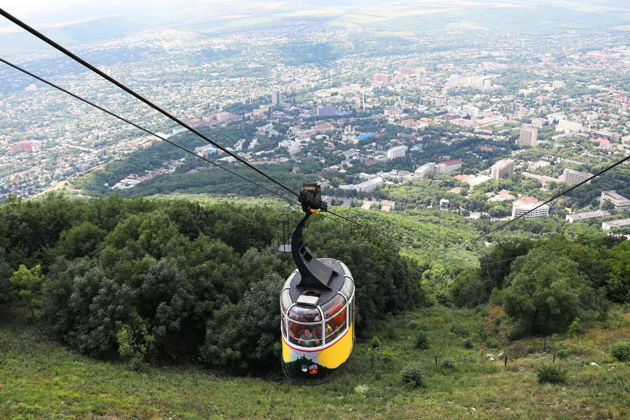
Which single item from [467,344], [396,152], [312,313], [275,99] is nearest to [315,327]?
[312,313]

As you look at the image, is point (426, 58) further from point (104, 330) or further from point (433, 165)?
point (104, 330)

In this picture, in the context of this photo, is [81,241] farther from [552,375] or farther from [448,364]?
[552,375]

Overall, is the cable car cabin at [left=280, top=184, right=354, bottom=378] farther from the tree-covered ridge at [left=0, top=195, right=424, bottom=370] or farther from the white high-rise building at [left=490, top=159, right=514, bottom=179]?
the white high-rise building at [left=490, top=159, right=514, bottom=179]

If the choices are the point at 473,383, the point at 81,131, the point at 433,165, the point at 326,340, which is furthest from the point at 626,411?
the point at 81,131

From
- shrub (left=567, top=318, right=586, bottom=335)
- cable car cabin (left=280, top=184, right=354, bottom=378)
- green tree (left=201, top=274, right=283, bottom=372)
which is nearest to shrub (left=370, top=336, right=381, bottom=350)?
green tree (left=201, top=274, right=283, bottom=372)

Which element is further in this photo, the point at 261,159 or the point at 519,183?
the point at 261,159

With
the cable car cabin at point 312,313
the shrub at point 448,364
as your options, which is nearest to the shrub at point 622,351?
the shrub at point 448,364
